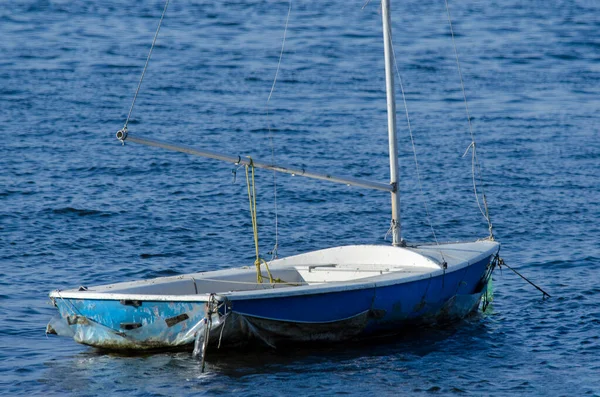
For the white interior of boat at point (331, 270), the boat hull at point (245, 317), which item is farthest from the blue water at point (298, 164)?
the white interior of boat at point (331, 270)

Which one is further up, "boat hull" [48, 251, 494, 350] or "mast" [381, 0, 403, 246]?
"mast" [381, 0, 403, 246]

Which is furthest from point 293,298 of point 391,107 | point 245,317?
point 391,107

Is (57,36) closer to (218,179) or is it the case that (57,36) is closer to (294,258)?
(218,179)

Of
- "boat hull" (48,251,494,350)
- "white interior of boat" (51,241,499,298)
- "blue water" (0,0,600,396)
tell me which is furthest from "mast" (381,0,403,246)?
"blue water" (0,0,600,396)

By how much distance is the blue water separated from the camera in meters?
19.1

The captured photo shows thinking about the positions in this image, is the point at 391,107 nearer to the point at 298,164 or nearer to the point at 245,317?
the point at 245,317

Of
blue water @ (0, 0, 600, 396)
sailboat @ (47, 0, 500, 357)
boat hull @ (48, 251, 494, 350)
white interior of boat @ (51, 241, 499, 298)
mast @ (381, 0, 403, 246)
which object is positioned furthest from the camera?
mast @ (381, 0, 403, 246)

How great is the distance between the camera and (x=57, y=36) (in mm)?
55250

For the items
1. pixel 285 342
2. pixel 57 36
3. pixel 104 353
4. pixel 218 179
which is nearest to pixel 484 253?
pixel 285 342

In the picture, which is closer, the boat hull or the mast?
the boat hull

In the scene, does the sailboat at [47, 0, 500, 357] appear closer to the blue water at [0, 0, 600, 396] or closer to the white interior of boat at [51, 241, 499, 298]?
the white interior of boat at [51, 241, 499, 298]

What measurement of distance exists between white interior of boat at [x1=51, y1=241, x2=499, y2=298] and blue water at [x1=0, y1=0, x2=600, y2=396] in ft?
4.75

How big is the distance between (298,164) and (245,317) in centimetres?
1798

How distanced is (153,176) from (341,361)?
16.9m
